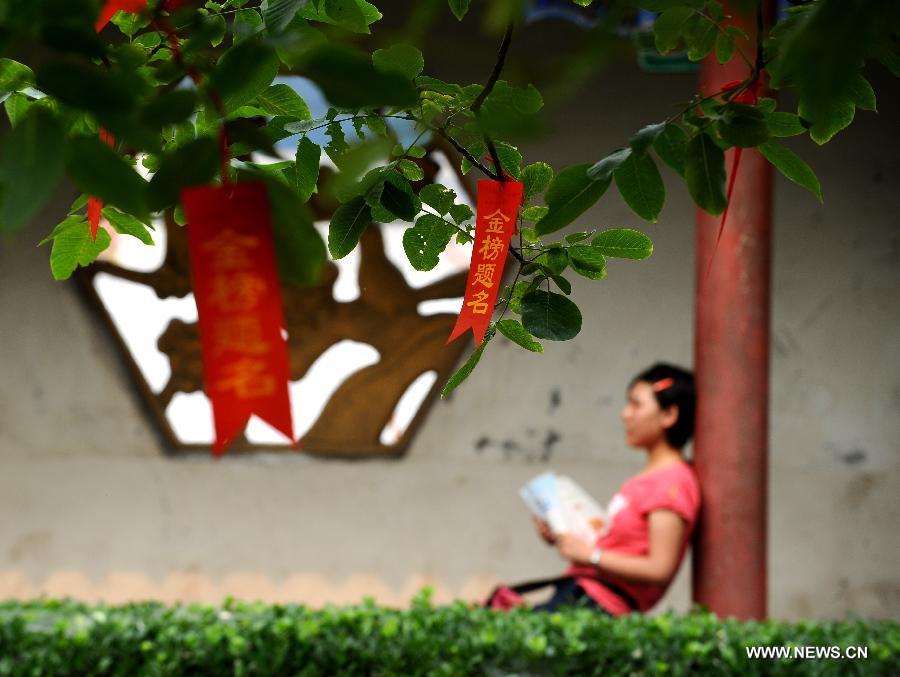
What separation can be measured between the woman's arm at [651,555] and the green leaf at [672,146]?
1.96 metres

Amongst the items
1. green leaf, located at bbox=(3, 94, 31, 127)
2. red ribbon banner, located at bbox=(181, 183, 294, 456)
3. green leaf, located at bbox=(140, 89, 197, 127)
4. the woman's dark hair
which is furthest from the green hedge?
green leaf, located at bbox=(140, 89, 197, 127)

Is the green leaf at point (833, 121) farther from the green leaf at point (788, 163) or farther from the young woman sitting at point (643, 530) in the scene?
the young woman sitting at point (643, 530)

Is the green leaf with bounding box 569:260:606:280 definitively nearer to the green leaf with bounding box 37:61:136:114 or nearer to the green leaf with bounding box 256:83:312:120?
the green leaf with bounding box 256:83:312:120

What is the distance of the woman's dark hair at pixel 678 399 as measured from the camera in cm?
312

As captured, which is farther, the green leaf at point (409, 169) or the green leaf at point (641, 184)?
the green leaf at point (409, 169)

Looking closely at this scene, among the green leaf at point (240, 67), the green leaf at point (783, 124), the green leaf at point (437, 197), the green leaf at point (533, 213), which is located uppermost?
the green leaf at point (783, 124)

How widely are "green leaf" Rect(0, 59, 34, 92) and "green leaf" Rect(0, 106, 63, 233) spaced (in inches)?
20.7

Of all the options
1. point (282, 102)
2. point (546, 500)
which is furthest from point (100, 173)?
point (546, 500)

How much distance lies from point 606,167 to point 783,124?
280 mm

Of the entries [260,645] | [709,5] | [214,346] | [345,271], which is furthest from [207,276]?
[345,271]

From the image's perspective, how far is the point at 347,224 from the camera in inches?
48.9

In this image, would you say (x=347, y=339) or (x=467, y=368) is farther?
(x=347, y=339)

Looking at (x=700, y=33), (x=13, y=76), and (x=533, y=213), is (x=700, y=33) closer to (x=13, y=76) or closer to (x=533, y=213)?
(x=533, y=213)

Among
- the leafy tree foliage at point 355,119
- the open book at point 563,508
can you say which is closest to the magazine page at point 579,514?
the open book at point 563,508
